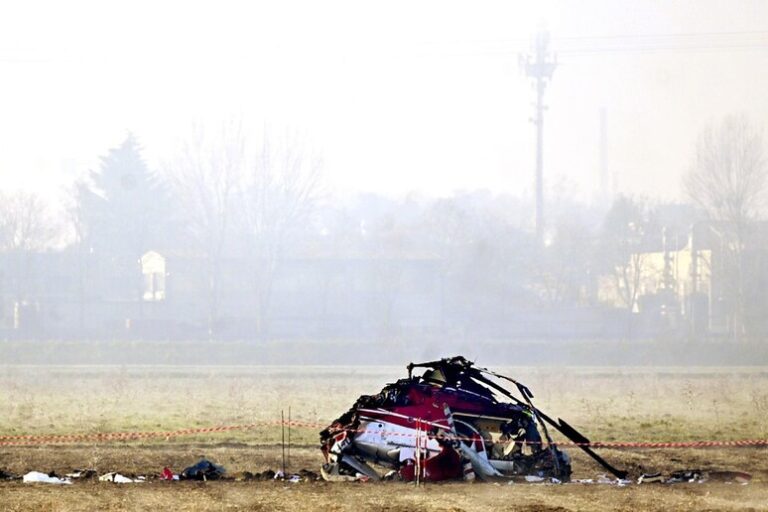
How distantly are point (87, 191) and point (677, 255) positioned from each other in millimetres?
45356

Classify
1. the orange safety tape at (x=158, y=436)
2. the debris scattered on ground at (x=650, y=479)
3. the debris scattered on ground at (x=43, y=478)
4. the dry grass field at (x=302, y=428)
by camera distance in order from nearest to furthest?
1. the dry grass field at (x=302, y=428)
2. the debris scattered on ground at (x=43, y=478)
3. the debris scattered on ground at (x=650, y=479)
4. the orange safety tape at (x=158, y=436)

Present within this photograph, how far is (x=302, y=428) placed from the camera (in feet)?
81.3

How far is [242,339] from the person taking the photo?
66.5 metres

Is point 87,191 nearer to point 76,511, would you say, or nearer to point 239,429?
point 239,429

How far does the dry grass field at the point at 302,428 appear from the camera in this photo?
14.9 m

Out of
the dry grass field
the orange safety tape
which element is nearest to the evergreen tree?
the dry grass field

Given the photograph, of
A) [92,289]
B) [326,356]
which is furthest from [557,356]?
[92,289]

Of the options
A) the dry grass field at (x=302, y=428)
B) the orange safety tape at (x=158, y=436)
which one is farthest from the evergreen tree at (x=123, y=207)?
the orange safety tape at (x=158, y=436)

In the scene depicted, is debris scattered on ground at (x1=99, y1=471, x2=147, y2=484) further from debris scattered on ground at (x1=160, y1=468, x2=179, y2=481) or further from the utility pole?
the utility pole

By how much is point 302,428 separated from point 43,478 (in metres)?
8.44

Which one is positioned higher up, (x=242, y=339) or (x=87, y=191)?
(x=87, y=191)

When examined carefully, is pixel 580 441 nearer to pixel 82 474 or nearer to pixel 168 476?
pixel 168 476

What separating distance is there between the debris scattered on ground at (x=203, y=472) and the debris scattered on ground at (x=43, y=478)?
1.89m

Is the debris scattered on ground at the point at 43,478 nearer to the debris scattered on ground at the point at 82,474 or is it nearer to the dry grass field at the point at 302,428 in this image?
the debris scattered on ground at the point at 82,474
